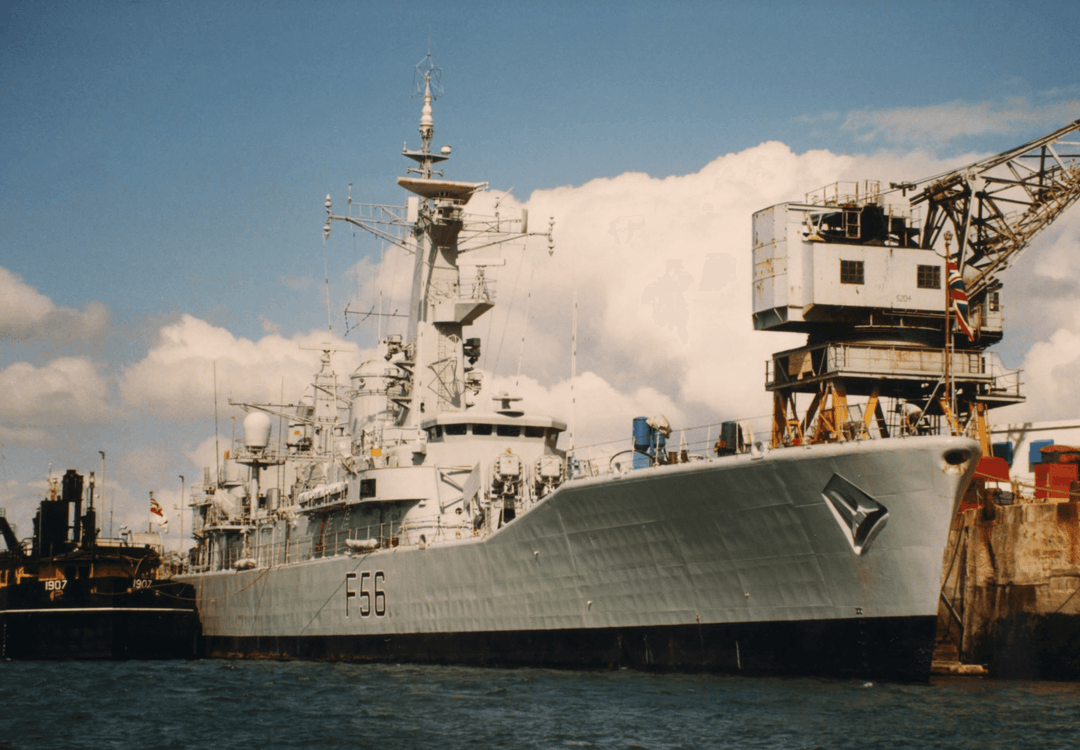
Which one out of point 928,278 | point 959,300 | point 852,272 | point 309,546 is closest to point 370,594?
point 309,546

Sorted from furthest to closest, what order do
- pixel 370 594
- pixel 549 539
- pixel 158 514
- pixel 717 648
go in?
pixel 158 514, pixel 370 594, pixel 549 539, pixel 717 648

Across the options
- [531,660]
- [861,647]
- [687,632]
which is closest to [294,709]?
[531,660]

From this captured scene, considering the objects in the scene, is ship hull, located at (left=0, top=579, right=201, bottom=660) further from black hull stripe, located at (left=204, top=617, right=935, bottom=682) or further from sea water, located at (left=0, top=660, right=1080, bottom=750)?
black hull stripe, located at (left=204, top=617, right=935, bottom=682)

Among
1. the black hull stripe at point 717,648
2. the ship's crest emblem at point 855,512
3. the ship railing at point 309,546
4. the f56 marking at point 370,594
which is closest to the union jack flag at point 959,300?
the ship's crest emblem at point 855,512

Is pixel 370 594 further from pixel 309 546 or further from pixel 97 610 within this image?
pixel 97 610

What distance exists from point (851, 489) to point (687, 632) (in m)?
3.85

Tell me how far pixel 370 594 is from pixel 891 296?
1294 centimetres

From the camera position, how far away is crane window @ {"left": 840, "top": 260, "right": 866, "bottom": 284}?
24.6m

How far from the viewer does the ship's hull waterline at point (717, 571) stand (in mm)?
17031

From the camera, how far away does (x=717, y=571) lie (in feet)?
60.7

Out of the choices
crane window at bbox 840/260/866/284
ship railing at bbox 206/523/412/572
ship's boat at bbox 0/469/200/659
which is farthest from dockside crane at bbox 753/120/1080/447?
ship's boat at bbox 0/469/200/659

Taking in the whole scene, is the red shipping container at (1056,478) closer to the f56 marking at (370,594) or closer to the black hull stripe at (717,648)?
the black hull stripe at (717,648)

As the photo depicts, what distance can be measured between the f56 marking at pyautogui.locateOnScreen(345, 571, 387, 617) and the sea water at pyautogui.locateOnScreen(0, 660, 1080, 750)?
2.88 m

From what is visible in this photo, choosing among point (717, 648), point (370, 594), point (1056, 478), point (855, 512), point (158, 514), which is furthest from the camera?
point (158, 514)
